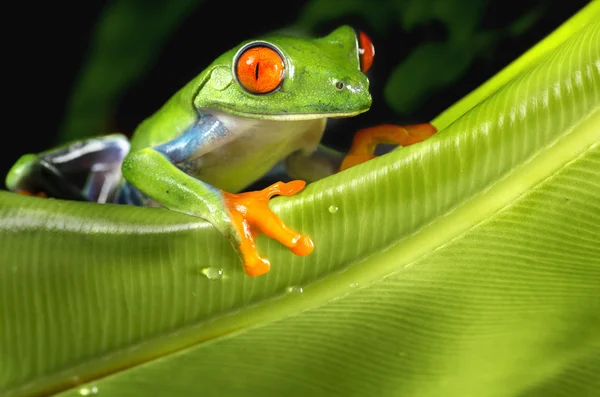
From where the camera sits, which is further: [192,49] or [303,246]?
[192,49]

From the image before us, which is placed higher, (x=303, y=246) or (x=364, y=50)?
(x=364, y=50)

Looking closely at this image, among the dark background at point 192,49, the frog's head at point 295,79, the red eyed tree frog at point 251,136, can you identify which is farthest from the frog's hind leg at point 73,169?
the frog's head at point 295,79

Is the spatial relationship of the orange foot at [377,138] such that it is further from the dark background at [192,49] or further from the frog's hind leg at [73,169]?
the frog's hind leg at [73,169]

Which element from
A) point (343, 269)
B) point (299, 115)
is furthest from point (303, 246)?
point (299, 115)

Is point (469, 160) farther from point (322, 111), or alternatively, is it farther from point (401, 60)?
point (401, 60)

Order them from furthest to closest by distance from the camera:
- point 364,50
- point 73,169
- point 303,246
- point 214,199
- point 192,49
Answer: point 192,49 → point 73,169 → point 364,50 → point 214,199 → point 303,246

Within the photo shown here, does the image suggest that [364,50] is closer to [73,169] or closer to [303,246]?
[303,246]

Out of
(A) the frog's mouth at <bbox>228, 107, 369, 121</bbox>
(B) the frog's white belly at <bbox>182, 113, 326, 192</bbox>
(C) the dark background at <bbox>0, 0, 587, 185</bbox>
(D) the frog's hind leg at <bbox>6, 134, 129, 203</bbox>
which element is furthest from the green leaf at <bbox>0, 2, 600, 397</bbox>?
(C) the dark background at <bbox>0, 0, 587, 185</bbox>
